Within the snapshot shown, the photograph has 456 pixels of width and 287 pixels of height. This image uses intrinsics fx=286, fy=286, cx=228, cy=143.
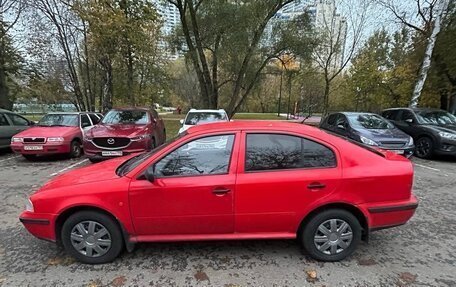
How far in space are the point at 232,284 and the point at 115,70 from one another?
59.2ft

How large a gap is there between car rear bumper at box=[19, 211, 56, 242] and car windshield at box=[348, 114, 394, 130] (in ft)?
27.3

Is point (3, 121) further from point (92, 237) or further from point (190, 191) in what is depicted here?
point (190, 191)

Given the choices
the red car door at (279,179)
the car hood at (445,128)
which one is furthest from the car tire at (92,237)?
the car hood at (445,128)

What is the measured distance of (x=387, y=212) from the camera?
10.4 ft

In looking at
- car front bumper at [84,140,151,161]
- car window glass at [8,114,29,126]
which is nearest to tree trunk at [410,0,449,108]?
car front bumper at [84,140,151,161]

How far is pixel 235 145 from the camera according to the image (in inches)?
123

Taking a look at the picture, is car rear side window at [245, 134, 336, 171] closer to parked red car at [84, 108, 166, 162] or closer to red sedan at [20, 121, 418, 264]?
red sedan at [20, 121, 418, 264]

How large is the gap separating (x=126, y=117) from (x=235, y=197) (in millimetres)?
6983

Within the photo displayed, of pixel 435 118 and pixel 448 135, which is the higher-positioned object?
pixel 435 118

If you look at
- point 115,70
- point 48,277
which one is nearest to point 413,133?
point 48,277

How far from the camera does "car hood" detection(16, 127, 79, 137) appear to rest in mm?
8523

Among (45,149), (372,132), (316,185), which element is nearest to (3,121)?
(45,149)

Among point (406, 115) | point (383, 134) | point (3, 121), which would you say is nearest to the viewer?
point (383, 134)

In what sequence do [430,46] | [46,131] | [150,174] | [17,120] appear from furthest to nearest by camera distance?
[430,46] < [17,120] < [46,131] < [150,174]
